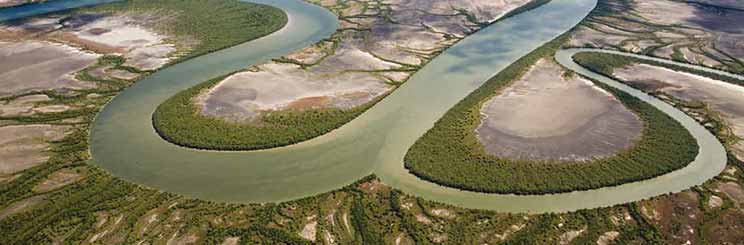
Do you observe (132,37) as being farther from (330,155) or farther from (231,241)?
(231,241)

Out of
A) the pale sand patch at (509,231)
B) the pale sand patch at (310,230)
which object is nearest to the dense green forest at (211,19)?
the pale sand patch at (310,230)

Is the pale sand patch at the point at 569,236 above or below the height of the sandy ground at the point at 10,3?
below

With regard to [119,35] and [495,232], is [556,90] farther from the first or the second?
[119,35]

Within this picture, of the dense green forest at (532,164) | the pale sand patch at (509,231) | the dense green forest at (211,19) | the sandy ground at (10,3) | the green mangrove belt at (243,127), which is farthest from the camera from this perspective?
the sandy ground at (10,3)

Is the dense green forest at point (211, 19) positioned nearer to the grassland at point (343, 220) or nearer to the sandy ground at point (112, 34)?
the sandy ground at point (112, 34)

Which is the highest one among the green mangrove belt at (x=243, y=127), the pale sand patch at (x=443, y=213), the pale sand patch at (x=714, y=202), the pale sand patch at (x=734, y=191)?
the green mangrove belt at (x=243, y=127)

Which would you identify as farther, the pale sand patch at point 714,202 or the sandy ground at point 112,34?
the sandy ground at point 112,34

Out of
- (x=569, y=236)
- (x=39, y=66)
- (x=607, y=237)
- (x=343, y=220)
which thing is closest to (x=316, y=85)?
(x=343, y=220)

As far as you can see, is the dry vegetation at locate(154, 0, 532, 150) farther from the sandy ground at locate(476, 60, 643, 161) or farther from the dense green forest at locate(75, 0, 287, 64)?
the sandy ground at locate(476, 60, 643, 161)
